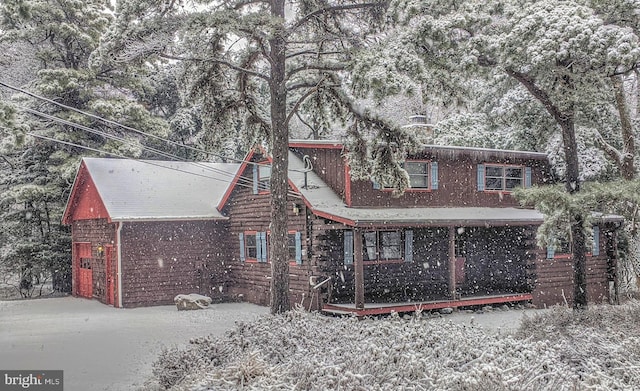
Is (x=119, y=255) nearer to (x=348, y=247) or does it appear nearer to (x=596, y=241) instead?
(x=348, y=247)

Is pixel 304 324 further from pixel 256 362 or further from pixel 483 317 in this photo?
pixel 483 317

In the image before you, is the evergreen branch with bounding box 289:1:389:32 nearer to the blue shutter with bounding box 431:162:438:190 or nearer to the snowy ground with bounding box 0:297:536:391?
the snowy ground with bounding box 0:297:536:391

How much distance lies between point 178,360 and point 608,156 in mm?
23488

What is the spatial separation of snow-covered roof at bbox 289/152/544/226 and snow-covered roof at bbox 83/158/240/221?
5.19 m

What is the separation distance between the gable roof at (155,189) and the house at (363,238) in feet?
0.32

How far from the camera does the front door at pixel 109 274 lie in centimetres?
2258

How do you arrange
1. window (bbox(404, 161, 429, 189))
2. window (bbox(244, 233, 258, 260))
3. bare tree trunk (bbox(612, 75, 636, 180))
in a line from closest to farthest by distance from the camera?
window (bbox(404, 161, 429, 189)) → window (bbox(244, 233, 258, 260)) → bare tree trunk (bbox(612, 75, 636, 180))

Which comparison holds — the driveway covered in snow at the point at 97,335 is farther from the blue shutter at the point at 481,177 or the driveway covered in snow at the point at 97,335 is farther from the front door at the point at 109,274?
the blue shutter at the point at 481,177

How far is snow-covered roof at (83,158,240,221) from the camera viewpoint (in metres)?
22.2

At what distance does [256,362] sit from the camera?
754 cm

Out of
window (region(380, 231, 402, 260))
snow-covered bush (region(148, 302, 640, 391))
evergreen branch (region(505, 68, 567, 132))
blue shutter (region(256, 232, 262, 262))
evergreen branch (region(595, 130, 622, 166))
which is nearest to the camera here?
snow-covered bush (region(148, 302, 640, 391))

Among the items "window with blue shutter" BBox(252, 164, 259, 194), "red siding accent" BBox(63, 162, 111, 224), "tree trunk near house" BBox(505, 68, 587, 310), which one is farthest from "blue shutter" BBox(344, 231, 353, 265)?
"red siding accent" BBox(63, 162, 111, 224)

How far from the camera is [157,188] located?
24172 millimetres

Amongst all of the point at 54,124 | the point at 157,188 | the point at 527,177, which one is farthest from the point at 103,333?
the point at 527,177
